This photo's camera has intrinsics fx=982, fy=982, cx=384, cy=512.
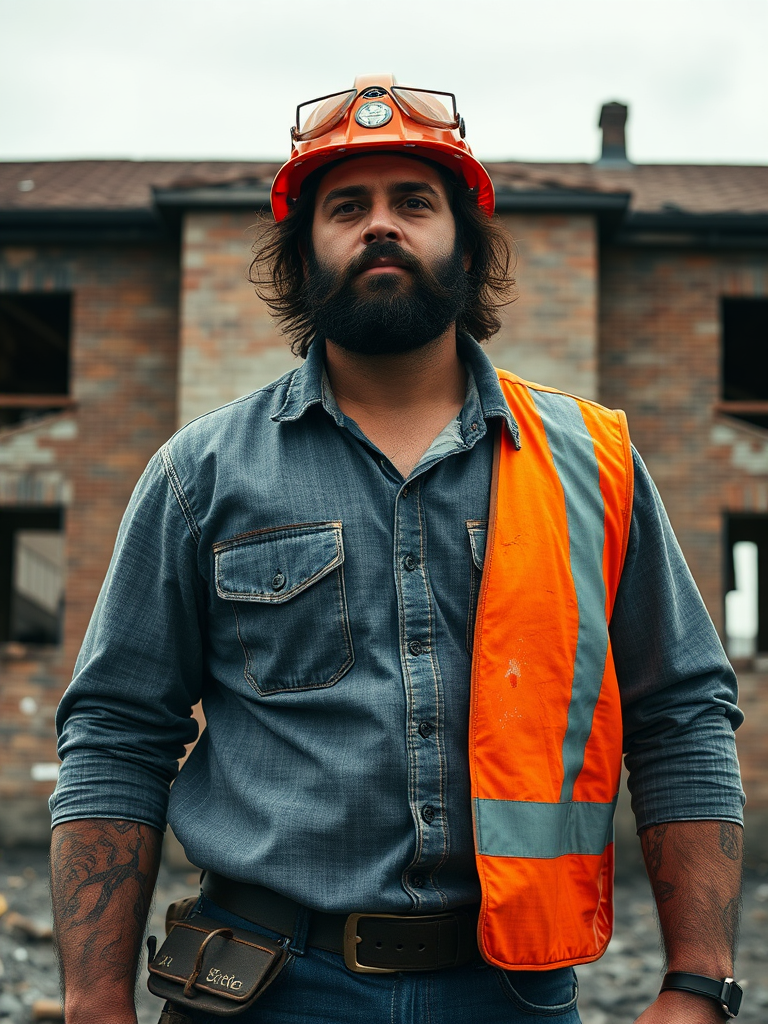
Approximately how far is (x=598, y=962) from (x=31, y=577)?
19.2m

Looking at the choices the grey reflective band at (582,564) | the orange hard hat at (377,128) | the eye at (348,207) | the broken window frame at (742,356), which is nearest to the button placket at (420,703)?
the grey reflective band at (582,564)

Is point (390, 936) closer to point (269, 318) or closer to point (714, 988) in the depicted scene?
point (714, 988)

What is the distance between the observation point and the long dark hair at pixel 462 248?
2438mm

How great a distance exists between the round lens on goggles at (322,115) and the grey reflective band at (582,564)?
2.71 feet

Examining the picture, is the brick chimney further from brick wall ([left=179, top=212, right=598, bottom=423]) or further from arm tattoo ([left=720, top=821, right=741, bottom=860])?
arm tattoo ([left=720, top=821, right=741, bottom=860])

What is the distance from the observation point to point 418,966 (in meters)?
1.76

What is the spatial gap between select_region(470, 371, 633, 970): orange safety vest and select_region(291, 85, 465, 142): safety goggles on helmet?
810 mm

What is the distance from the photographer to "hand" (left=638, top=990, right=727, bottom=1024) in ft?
5.76

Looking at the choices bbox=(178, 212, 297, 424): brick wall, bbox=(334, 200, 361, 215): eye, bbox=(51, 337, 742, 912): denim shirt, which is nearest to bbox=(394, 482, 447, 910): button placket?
bbox=(51, 337, 742, 912): denim shirt

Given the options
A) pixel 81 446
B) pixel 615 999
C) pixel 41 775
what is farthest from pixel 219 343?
pixel 615 999

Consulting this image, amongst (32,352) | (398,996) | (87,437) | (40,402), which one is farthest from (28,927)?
(32,352)

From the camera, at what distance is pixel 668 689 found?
2.00m

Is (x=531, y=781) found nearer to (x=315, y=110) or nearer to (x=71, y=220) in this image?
(x=315, y=110)

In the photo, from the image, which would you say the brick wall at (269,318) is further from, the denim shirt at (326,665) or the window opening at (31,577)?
the denim shirt at (326,665)
